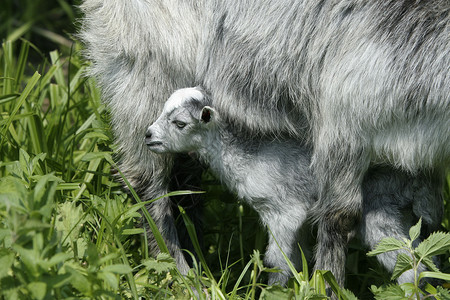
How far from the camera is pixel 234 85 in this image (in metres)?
3.50

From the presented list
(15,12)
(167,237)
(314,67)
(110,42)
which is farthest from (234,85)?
(15,12)

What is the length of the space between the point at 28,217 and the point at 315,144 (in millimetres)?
1473

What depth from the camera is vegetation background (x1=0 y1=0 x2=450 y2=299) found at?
2426 millimetres

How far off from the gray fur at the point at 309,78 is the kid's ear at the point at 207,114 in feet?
0.33

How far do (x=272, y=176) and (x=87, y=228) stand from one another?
3.51 feet

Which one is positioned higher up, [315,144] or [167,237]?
[315,144]

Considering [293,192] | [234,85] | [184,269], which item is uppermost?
[234,85]

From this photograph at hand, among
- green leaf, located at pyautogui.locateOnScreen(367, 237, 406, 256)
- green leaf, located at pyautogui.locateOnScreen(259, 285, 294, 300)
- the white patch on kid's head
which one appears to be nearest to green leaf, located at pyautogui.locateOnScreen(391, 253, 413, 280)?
green leaf, located at pyautogui.locateOnScreen(367, 237, 406, 256)

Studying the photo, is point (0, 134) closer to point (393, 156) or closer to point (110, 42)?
point (110, 42)

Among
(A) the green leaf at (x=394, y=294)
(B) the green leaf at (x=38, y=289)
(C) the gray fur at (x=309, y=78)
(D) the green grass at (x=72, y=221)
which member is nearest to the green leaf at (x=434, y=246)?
(A) the green leaf at (x=394, y=294)

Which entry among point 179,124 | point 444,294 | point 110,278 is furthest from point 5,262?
point 444,294

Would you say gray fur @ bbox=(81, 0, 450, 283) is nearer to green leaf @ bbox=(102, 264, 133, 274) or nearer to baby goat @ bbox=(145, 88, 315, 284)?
baby goat @ bbox=(145, 88, 315, 284)

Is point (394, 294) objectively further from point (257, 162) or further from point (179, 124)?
point (179, 124)

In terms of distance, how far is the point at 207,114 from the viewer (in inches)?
136
